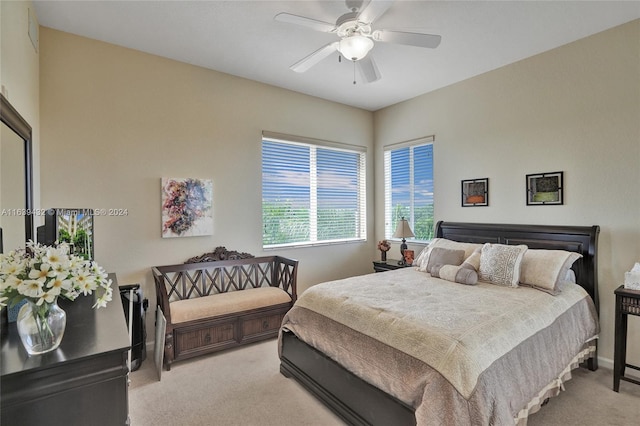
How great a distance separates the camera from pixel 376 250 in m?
5.42

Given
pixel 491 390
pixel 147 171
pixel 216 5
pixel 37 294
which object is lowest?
pixel 491 390

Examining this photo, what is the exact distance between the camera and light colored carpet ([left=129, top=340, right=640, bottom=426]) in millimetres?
2270

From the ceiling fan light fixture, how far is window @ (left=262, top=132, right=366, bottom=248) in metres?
2.05

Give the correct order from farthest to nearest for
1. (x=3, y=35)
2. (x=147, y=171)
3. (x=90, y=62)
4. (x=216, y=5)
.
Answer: (x=147, y=171) < (x=90, y=62) < (x=216, y=5) < (x=3, y=35)

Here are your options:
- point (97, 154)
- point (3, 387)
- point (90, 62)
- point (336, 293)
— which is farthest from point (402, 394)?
point (90, 62)

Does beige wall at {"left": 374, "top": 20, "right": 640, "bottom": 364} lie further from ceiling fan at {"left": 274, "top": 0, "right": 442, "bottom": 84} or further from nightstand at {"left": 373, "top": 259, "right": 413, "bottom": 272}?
ceiling fan at {"left": 274, "top": 0, "right": 442, "bottom": 84}

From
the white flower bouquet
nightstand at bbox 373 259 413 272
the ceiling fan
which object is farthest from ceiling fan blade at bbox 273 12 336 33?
nightstand at bbox 373 259 413 272

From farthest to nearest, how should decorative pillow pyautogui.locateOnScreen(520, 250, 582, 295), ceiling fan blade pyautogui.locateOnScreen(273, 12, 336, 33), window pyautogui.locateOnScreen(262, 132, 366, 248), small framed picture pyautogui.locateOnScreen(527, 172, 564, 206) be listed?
1. window pyautogui.locateOnScreen(262, 132, 366, 248)
2. small framed picture pyautogui.locateOnScreen(527, 172, 564, 206)
3. decorative pillow pyautogui.locateOnScreen(520, 250, 582, 295)
4. ceiling fan blade pyautogui.locateOnScreen(273, 12, 336, 33)

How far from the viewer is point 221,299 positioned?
3.41 m

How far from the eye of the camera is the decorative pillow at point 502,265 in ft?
9.46

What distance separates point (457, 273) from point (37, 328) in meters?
→ 3.02

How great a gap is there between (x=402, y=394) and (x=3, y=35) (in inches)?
119

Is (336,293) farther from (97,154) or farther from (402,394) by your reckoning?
(97,154)

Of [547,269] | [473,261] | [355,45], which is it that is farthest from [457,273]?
[355,45]
